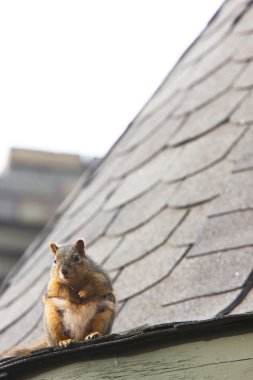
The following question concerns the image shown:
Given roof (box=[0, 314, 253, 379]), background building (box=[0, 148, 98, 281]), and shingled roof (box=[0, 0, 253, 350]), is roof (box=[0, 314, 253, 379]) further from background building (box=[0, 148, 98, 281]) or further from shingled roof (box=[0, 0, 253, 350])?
background building (box=[0, 148, 98, 281])

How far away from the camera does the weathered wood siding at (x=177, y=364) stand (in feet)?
13.4

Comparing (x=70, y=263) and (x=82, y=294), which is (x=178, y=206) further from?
(x=82, y=294)

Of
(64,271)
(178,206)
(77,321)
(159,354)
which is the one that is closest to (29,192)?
(178,206)

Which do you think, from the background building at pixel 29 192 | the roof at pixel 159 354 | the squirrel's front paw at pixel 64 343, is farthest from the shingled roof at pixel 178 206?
the background building at pixel 29 192

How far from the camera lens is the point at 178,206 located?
624 cm

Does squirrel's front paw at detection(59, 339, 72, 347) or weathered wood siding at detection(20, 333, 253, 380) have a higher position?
squirrel's front paw at detection(59, 339, 72, 347)

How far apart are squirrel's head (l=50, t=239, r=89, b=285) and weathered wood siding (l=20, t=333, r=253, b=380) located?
0.94 metres

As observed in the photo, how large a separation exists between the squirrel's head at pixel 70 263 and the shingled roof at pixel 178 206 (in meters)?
0.46

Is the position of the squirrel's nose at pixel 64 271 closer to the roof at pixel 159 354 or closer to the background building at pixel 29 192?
the roof at pixel 159 354

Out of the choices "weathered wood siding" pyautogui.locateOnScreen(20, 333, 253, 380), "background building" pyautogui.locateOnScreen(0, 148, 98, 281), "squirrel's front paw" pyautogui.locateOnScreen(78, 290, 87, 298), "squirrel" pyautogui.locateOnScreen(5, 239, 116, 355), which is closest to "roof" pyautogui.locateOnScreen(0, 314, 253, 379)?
"weathered wood siding" pyautogui.locateOnScreen(20, 333, 253, 380)

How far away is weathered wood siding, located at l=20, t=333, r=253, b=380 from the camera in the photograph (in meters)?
4.07

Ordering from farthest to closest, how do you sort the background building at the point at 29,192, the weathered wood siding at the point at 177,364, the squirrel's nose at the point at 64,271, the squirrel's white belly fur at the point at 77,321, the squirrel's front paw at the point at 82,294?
the background building at the point at 29,192, the squirrel's nose at the point at 64,271, the squirrel's front paw at the point at 82,294, the squirrel's white belly fur at the point at 77,321, the weathered wood siding at the point at 177,364

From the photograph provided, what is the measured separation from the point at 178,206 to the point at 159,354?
211cm

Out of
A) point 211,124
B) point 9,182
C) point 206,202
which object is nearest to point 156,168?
point 211,124
